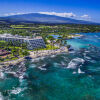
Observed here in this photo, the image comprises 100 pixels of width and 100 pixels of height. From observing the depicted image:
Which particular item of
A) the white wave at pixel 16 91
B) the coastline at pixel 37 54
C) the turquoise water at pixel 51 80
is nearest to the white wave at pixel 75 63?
the turquoise water at pixel 51 80

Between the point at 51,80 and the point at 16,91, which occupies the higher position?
the point at 51,80

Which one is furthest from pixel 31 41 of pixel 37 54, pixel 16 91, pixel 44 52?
pixel 16 91

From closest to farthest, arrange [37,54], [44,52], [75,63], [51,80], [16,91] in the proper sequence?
1. [16,91]
2. [51,80]
3. [75,63]
4. [37,54]
5. [44,52]

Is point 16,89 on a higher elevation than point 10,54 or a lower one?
lower

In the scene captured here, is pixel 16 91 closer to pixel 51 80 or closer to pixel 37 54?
pixel 51 80

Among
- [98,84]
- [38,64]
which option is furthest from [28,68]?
[98,84]

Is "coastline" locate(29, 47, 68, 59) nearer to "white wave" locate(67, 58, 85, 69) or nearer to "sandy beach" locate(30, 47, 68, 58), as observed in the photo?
"sandy beach" locate(30, 47, 68, 58)

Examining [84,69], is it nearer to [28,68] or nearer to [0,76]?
[28,68]

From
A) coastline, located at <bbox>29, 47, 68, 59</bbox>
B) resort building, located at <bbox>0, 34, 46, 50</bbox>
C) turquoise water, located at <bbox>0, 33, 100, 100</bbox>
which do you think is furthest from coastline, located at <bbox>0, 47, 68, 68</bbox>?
resort building, located at <bbox>0, 34, 46, 50</bbox>
